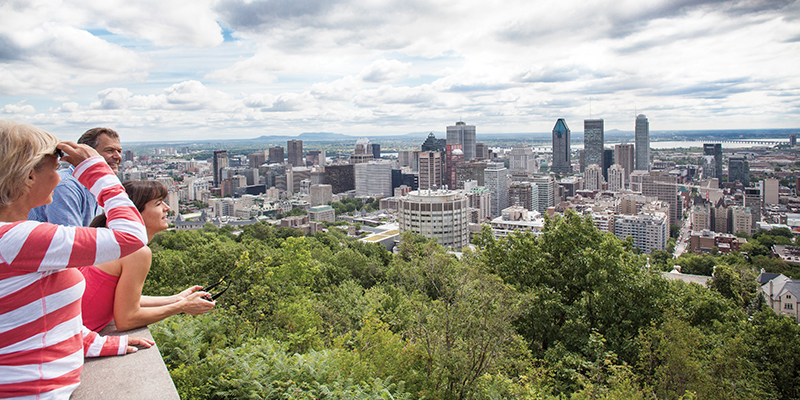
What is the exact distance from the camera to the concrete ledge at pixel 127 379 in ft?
6.80

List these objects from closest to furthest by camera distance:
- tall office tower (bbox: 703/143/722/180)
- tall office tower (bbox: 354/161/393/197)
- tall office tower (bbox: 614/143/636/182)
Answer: tall office tower (bbox: 703/143/722/180)
tall office tower (bbox: 354/161/393/197)
tall office tower (bbox: 614/143/636/182)

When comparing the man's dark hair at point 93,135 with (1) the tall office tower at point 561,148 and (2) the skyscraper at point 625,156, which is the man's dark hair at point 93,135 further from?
(1) the tall office tower at point 561,148

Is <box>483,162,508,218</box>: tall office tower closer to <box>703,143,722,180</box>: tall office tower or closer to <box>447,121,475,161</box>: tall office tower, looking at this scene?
<box>703,143,722,180</box>: tall office tower

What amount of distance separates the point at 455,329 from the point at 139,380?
4.31 metres

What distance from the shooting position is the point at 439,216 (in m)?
40.9

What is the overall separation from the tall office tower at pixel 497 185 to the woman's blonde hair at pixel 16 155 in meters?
79.6

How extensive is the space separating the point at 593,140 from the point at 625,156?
48.4ft

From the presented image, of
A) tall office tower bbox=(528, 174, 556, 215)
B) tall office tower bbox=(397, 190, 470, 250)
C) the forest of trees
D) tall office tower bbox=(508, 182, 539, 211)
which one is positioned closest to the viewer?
the forest of trees

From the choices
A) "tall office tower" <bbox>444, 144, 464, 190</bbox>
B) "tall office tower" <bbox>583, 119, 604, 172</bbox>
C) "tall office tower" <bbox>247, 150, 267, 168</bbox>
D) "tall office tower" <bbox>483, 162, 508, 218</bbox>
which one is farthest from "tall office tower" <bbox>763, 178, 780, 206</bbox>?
"tall office tower" <bbox>247, 150, 267, 168</bbox>

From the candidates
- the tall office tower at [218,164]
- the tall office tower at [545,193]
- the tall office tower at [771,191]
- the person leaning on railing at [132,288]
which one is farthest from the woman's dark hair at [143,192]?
the tall office tower at [218,164]

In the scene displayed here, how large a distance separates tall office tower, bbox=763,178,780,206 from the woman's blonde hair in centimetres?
7902

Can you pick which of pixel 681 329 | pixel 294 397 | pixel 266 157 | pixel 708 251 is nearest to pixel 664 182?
pixel 708 251

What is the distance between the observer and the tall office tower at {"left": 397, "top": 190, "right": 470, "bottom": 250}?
134 feet

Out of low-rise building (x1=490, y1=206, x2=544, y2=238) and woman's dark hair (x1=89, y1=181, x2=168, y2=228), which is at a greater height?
woman's dark hair (x1=89, y1=181, x2=168, y2=228)
